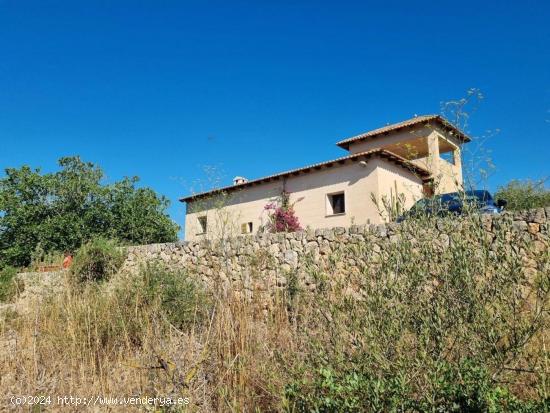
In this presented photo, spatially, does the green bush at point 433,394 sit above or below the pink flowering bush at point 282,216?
below

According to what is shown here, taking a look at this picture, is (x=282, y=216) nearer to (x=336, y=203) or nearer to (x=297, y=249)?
(x=336, y=203)

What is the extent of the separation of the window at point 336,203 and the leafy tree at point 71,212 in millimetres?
8161

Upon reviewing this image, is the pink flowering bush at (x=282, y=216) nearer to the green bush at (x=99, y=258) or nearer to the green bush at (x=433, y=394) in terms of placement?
the green bush at (x=99, y=258)

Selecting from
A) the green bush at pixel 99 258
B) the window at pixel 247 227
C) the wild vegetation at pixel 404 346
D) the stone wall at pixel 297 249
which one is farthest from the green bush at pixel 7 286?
the window at pixel 247 227

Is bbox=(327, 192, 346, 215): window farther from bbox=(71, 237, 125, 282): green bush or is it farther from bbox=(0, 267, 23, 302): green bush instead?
bbox=(0, 267, 23, 302): green bush

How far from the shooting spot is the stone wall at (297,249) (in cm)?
223

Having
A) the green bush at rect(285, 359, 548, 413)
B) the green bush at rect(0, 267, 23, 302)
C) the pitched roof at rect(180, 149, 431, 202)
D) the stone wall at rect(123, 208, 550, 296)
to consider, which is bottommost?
the green bush at rect(285, 359, 548, 413)

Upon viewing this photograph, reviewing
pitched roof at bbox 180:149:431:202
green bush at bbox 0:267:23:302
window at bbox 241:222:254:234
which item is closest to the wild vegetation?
green bush at bbox 0:267:23:302

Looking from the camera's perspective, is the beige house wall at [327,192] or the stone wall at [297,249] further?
the beige house wall at [327,192]

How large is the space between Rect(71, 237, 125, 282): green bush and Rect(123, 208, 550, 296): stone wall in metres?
0.38

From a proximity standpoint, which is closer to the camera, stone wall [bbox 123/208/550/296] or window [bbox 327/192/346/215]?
stone wall [bbox 123/208/550/296]

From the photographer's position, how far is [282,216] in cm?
1405

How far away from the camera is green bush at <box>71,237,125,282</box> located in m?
8.08

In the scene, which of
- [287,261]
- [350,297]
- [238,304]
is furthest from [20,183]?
[350,297]
